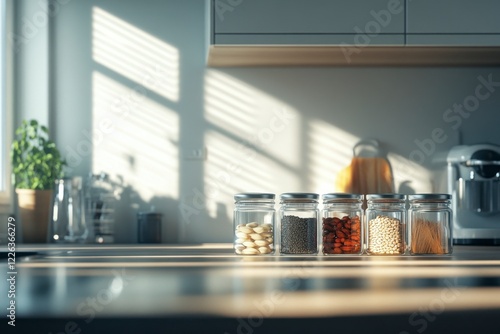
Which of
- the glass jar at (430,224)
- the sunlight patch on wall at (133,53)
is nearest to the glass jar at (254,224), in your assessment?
the glass jar at (430,224)

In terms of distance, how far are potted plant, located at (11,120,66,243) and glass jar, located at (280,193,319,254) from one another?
4.01ft

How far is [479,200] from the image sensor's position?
113 inches

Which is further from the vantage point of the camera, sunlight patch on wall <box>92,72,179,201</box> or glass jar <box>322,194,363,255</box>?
sunlight patch on wall <box>92,72,179,201</box>

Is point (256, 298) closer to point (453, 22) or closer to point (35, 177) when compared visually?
point (453, 22)

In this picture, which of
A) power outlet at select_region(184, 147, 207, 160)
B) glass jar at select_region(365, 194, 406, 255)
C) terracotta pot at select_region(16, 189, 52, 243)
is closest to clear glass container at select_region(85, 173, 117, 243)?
terracotta pot at select_region(16, 189, 52, 243)

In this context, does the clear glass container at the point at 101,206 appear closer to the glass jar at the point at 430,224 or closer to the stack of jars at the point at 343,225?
the stack of jars at the point at 343,225

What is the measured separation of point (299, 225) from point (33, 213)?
1.31 metres

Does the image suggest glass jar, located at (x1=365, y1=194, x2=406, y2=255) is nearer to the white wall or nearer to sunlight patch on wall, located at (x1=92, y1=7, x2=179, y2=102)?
the white wall

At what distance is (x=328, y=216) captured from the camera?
7.05ft

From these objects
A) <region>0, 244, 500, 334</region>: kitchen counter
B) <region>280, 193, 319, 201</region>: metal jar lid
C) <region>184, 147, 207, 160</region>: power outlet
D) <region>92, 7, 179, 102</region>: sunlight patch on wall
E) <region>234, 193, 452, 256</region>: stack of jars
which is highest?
<region>92, 7, 179, 102</region>: sunlight patch on wall

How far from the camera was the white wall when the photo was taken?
3137 millimetres

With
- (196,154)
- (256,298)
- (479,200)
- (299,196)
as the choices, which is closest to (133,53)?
(196,154)

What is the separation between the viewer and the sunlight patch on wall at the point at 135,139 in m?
3.13

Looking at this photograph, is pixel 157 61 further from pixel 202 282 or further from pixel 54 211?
pixel 202 282
